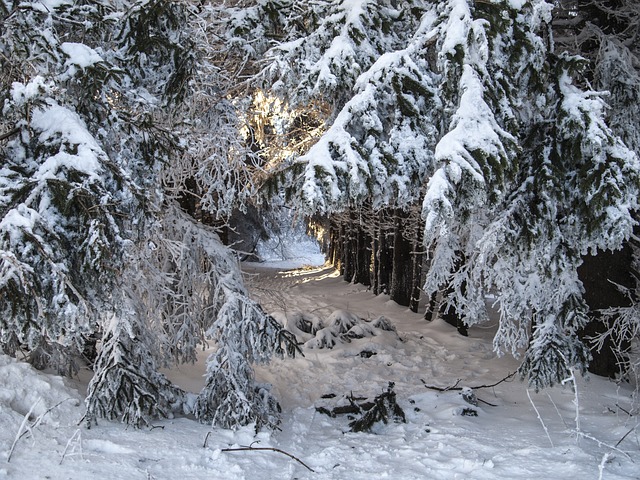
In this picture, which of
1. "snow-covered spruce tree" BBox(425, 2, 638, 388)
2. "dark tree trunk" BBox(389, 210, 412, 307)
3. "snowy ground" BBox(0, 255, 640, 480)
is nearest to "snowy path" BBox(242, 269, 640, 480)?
"snowy ground" BBox(0, 255, 640, 480)

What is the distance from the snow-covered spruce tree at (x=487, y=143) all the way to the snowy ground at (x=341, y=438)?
5.66ft

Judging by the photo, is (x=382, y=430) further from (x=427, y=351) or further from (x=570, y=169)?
(x=427, y=351)

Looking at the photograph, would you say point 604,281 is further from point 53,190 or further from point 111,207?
point 53,190

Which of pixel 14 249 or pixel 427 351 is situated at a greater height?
pixel 14 249

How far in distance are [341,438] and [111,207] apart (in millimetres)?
3884

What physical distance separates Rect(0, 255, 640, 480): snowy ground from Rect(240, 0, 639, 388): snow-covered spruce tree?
5.66ft

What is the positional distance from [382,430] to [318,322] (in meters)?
6.25

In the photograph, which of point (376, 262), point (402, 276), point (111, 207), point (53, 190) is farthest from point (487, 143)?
point (376, 262)

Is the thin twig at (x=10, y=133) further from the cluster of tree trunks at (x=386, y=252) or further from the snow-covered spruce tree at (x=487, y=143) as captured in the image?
the cluster of tree trunks at (x=386, y=252)

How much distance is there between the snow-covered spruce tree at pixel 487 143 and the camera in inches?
169

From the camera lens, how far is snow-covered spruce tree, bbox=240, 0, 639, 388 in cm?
429

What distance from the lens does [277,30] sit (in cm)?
688

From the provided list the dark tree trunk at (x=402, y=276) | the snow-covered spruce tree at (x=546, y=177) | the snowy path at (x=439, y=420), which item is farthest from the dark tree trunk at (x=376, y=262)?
the snow-covered spruce tree at (x=546, y=177)

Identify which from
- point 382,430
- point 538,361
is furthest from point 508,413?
point 382,430
